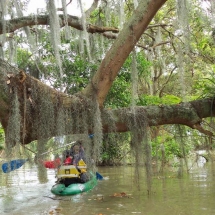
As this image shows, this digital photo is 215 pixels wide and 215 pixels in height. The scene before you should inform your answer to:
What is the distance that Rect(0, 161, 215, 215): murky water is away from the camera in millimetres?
5895

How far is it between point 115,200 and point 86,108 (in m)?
3.37

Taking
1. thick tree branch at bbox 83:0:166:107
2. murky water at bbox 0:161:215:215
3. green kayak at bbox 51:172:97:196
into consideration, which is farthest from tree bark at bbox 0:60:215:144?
green kayak at bbox 51:172:97:196

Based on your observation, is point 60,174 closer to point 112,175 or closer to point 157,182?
point 157,182

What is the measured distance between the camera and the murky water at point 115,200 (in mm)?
5895

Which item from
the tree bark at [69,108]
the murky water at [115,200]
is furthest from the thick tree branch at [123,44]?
the murky water at [115,200]

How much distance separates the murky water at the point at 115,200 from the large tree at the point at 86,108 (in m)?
0.84

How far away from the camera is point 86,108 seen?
430cm

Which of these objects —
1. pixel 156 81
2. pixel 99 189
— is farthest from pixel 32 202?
pixel 156 81

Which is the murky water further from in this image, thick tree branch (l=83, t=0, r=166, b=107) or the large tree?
thick tree branch (l=83, t=0, r=166, b=107)

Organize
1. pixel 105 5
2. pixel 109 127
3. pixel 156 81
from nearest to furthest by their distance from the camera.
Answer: pixel 109 127 < pixel 105 5 < pixel 156 81

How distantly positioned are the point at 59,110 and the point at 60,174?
417cm

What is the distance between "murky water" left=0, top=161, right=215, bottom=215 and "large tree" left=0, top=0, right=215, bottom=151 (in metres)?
0.84

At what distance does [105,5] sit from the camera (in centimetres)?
676

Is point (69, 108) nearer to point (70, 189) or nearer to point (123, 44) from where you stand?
point (123, 44)
